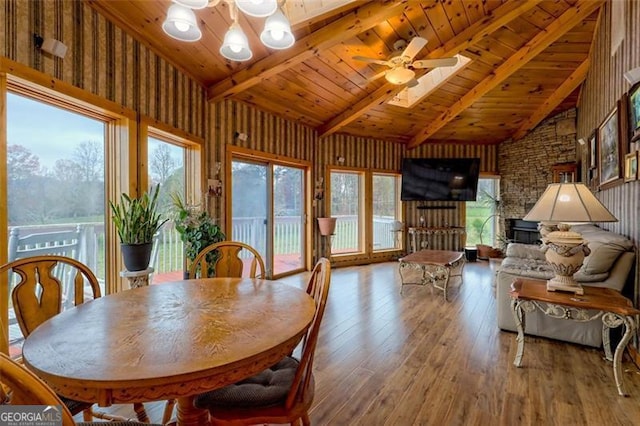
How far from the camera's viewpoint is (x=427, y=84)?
5055mm

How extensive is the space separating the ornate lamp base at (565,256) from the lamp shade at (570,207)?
0.16 m

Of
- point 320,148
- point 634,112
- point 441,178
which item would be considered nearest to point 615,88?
point 634,112

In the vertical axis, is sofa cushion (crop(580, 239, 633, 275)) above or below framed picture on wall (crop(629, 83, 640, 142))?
below

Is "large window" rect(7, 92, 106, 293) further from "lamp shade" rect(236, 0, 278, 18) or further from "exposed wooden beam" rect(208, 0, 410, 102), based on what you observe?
"lamp shade" rect(236, 0, 278, 18)

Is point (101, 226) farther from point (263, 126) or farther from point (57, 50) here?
point (263, 126)

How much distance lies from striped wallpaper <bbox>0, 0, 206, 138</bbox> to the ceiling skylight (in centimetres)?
322

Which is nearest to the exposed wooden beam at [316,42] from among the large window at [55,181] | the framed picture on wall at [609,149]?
the large window at [55,181]

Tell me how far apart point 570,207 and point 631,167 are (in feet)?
3.31

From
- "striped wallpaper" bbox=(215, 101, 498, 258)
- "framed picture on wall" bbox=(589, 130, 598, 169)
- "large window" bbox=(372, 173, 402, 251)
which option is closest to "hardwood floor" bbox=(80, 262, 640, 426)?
"striped wallpaper" bbox=(215, 101, 498, 258)

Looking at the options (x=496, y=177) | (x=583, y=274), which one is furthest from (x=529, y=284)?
(x=496, y=177)

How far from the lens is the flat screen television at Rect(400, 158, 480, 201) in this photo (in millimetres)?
6520

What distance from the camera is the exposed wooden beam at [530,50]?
11.8 ft

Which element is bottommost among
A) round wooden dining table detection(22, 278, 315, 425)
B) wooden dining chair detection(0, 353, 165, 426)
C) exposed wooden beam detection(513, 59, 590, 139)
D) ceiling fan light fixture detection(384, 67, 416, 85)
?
round wooden dining table detection(22, 278, 315, 425)

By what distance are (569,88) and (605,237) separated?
3.58m
